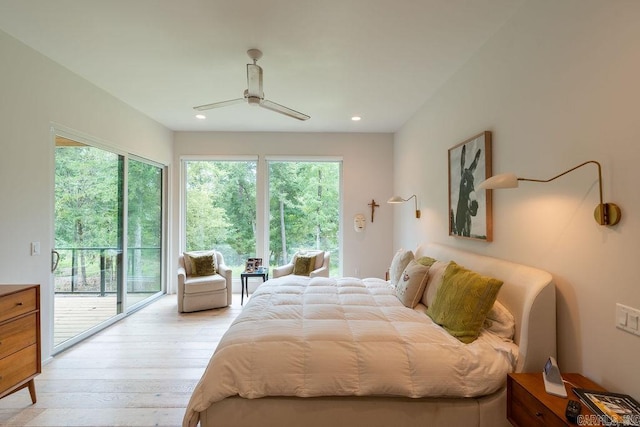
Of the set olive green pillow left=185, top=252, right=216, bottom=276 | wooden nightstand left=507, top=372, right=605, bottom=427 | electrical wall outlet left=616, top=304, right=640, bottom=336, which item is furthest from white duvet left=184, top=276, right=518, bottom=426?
olive green pillow left=185, top=252, right=216, bottom=276

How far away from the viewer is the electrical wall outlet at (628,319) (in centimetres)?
129

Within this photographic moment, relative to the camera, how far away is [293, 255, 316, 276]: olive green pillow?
447cm

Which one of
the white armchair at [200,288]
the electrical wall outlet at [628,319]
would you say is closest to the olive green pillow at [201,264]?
the white armchair at [200,288]

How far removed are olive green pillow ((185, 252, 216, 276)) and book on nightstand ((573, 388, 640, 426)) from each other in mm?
4223

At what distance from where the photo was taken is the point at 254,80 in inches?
101

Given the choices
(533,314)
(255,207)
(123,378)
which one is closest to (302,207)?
(255,207)

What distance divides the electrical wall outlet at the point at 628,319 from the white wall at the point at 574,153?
32 millimetres

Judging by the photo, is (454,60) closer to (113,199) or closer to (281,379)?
(281,379)


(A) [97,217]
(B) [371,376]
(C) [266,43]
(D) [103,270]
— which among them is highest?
(C) [266,43]

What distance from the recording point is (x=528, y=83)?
6.33ft

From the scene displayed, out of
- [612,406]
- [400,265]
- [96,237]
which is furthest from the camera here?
[96,237]

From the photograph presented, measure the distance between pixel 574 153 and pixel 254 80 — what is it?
2338mm

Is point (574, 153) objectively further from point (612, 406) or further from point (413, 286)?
point (413, 286)

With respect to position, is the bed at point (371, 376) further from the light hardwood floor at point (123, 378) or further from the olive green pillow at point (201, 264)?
the olive green pillow at point (201, 264)
